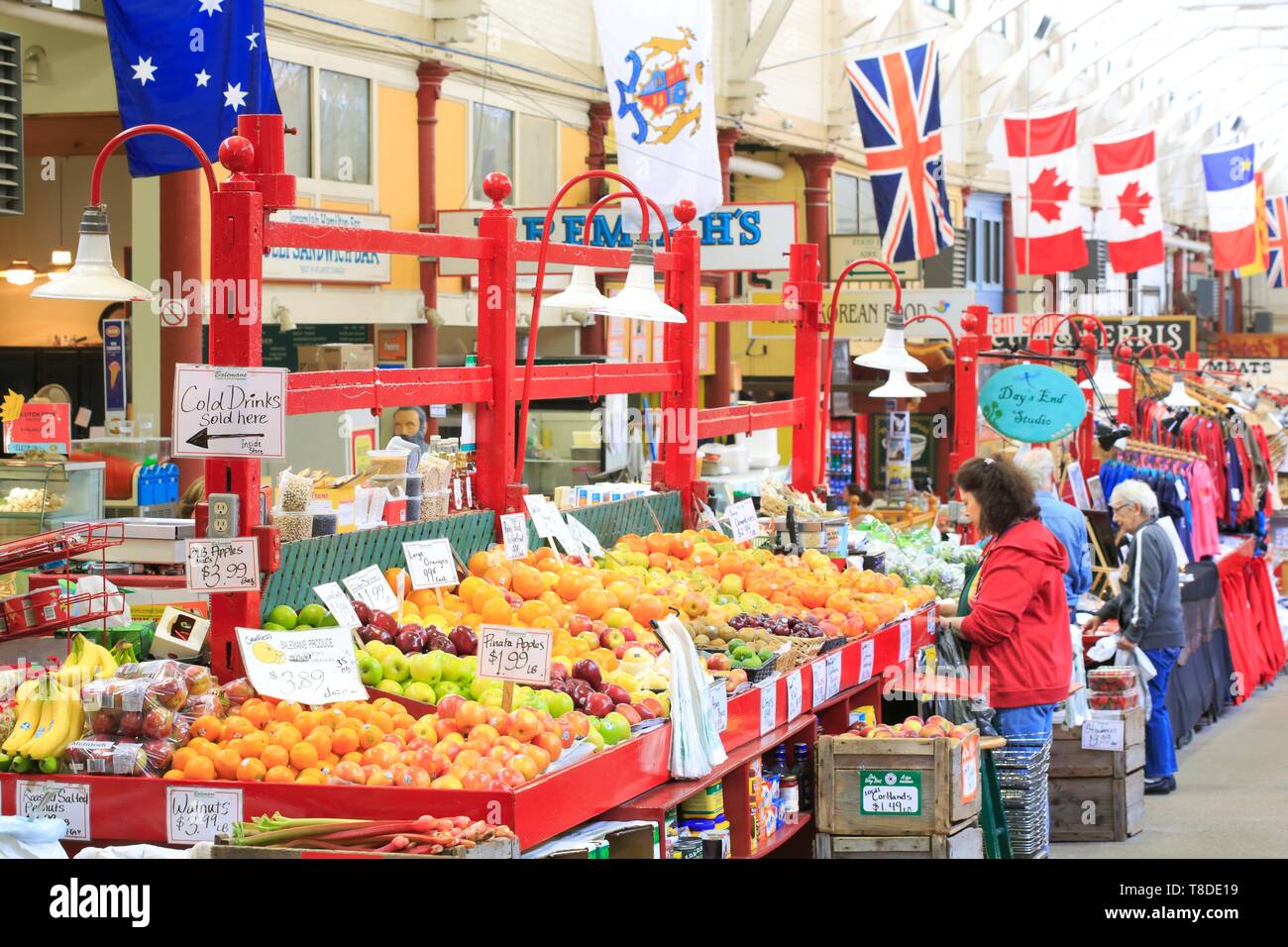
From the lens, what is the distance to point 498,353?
6512 mm

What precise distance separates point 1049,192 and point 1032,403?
911 cm

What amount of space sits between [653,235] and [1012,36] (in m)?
18.4

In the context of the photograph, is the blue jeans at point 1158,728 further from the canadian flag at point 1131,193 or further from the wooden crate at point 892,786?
the canadian flag at point 1131,193

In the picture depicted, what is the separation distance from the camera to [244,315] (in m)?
4.80

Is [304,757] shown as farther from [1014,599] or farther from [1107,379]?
[1107,379]

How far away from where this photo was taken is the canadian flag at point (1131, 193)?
22.3 meters

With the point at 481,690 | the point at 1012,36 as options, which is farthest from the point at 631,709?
the point at 1012,36

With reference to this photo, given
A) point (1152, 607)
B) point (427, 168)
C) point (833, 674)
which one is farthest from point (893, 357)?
point (427, 168)

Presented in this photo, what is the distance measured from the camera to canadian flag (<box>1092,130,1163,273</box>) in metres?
22.3

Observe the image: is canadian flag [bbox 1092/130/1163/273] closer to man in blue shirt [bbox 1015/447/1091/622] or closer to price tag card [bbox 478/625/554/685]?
man in blue shirt [bbox 1015/447/1091/622]

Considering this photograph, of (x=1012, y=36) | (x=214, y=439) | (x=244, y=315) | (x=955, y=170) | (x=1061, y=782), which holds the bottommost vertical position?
(x=1061, y=782)
